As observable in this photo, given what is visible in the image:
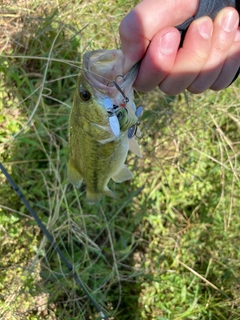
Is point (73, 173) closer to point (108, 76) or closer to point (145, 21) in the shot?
point (108, 76)

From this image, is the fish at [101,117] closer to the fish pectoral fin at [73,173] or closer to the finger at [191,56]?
the fish pectoral fin at [73,173]

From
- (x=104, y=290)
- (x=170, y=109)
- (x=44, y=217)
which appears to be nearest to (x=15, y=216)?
(x=44, y=217)

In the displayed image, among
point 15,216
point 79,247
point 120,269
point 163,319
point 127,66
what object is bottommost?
point 163,319

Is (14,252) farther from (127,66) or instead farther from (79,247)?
(127,66)

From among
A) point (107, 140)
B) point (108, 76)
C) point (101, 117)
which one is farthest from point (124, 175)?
point (108, 76)

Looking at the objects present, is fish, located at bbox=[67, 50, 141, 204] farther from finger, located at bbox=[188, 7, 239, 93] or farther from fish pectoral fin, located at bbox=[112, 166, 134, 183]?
finger, located at bbox=[188, 7, 239, 93]
